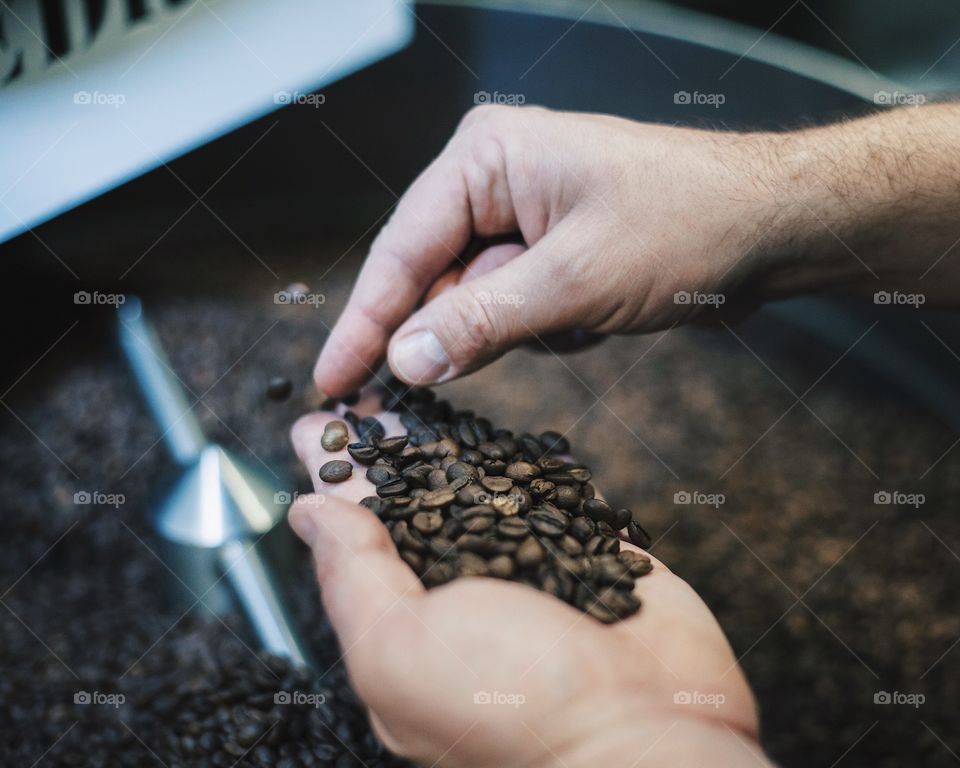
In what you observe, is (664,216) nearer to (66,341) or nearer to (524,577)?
(524,577)

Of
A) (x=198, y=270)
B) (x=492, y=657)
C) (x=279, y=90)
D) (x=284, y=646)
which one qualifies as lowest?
(x=284, y=646)

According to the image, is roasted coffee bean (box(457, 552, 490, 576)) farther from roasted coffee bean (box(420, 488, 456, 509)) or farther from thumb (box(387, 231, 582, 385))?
thumb (box(387, 231, 582, 385))

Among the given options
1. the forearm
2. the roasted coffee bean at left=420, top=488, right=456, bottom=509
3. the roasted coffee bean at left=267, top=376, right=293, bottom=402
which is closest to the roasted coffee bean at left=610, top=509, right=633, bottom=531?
the roasted coffee bean at left=420, top=488, right=456, bottom=509

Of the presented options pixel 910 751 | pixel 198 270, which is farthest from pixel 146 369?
pixel 910 751

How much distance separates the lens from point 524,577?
28.3 inches

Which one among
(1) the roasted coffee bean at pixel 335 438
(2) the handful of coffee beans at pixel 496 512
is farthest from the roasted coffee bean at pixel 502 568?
(1) the roasted coffee bean at pixel 335 438

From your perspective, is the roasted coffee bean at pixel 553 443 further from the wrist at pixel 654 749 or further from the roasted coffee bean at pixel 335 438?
the wrist at pixel 654 749

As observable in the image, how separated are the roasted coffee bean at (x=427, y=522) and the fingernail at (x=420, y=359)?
0.30m

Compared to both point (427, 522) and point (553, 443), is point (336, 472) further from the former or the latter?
point (553, 443)

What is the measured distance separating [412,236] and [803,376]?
34.5 inches

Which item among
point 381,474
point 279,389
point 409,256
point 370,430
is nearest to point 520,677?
point 381,474

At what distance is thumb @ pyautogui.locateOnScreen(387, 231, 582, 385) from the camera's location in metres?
0.96

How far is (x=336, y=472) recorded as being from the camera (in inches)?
35.7

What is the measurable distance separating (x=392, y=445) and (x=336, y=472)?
83 mm
